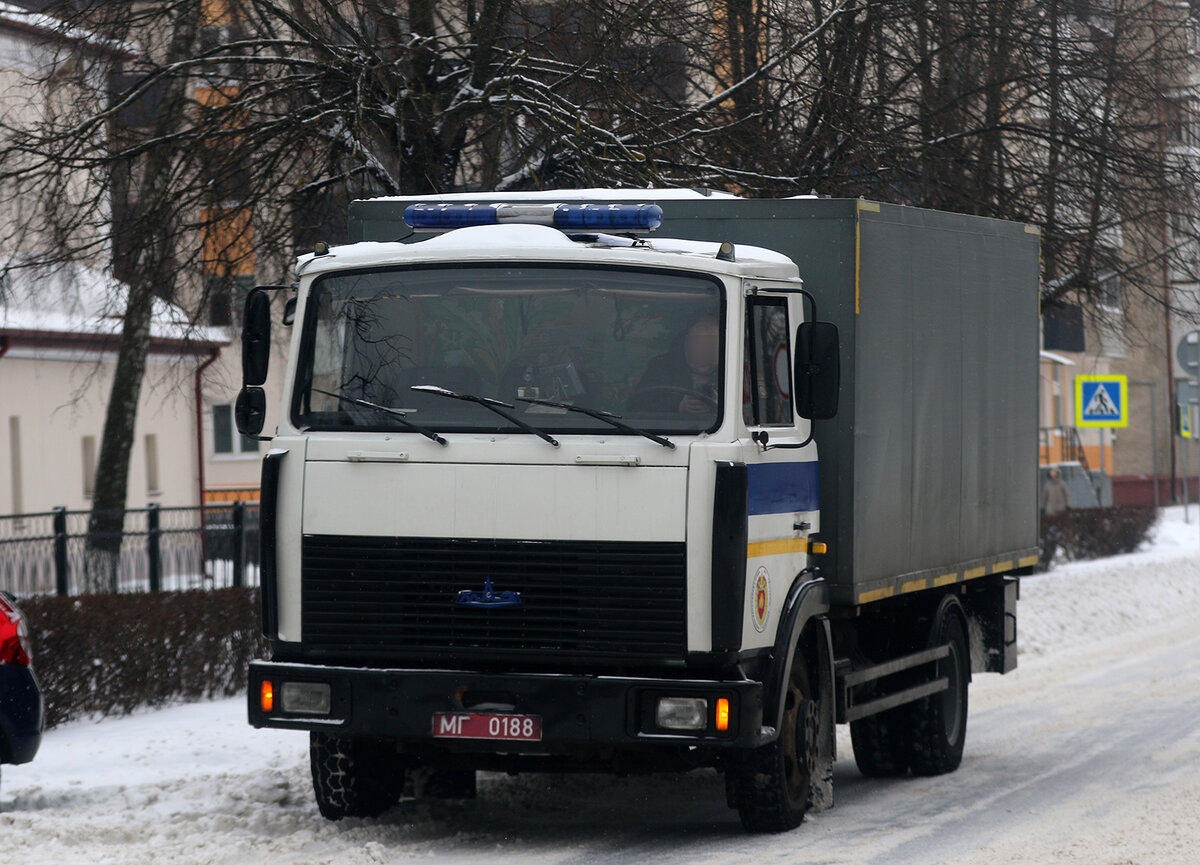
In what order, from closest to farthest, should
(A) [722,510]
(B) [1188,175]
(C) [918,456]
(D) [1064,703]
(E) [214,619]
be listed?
1. (A) [722,510]
2. (C) [918,456]
3. (E) [214,619]
4. (D) [1064,703]
5. (B) [1188,175]

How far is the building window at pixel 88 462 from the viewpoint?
29.7 metres

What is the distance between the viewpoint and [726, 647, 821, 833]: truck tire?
8125mm

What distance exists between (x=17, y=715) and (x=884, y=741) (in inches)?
189

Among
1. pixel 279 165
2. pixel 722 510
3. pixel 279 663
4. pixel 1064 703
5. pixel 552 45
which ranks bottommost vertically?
pixel 1064 703

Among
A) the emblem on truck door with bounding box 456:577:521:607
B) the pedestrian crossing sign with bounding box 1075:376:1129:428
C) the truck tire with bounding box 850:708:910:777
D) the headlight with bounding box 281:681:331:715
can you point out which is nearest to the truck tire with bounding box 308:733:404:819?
the headlight with bounding box 281:681:331:715

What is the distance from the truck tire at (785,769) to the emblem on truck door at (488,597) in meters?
1.29

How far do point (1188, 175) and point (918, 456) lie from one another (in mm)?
9581

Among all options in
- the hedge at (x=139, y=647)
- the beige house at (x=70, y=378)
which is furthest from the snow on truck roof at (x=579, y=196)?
the beige house at (x=70, y=378)

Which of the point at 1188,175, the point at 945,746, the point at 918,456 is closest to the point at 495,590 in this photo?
the point at 918,456

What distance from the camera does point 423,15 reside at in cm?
1341

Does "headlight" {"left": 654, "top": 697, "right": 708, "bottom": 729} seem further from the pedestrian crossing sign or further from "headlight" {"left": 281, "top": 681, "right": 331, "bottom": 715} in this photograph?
the pedestrian crossing sign

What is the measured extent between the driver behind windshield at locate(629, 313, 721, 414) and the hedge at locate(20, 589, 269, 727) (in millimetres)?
5002

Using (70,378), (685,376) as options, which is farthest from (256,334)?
(70,378)

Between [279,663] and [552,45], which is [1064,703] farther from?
[279,663]
